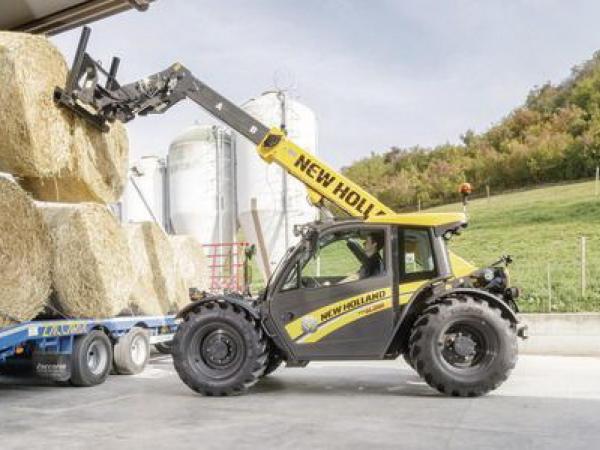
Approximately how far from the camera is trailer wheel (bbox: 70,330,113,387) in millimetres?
8672

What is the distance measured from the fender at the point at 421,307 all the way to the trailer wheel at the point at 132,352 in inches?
147

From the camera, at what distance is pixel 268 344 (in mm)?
8234

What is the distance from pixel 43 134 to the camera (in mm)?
7750

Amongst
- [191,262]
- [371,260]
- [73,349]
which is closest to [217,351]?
[73,349]

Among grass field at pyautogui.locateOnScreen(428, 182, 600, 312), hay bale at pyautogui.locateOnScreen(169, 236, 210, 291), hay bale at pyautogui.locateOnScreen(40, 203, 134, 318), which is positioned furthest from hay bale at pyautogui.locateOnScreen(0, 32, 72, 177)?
grass field at pyautogui.locateOnScreen(428, 182, 600, 312)

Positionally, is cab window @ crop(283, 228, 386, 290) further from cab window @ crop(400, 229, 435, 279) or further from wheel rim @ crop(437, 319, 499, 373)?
wheel rim @ crop(437, 319, 499, 373)

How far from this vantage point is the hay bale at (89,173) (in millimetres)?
8500

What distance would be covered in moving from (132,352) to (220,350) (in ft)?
7.56

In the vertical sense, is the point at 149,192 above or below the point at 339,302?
above

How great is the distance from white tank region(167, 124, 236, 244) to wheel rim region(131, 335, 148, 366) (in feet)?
30.7

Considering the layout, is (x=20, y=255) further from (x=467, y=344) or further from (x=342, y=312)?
(x=467, y=344)

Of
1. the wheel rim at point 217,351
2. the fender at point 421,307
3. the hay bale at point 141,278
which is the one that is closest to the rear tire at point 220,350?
the wheel rim at point 217,351

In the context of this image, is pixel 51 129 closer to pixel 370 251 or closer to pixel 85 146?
pixel 85 146

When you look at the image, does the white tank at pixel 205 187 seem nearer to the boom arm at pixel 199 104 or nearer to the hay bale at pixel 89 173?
the hay bale at pixel 89 173
